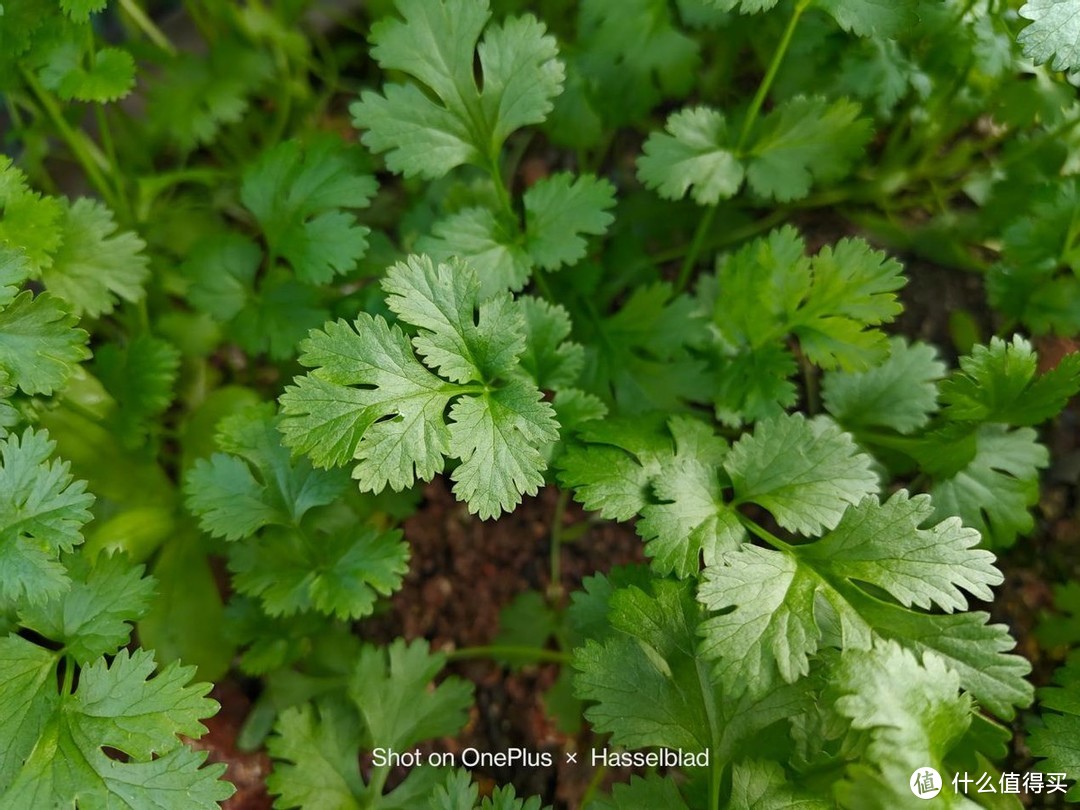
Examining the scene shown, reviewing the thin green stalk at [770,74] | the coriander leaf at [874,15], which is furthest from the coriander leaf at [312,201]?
the coriander leaf at [874,15]

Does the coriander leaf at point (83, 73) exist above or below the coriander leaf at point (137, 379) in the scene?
above

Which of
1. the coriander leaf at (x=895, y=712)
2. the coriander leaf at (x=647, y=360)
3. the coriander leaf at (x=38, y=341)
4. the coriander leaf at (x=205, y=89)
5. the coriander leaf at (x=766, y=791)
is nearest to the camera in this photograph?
the coriander leaf at (x=895, y=712)

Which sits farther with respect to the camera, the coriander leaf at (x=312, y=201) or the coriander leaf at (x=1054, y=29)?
the coriander leaf at (x=312, y=201)

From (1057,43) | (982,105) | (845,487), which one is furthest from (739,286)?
(982,105)

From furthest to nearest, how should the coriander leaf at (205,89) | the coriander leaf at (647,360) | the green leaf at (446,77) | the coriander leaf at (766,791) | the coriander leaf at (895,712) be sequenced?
the coriander leaf at (205,89) → the coriander leaf at (647,360) → the green leaf at (446,77) → the coriander leaf at (766,791) → the coriander leaf at (895,712)

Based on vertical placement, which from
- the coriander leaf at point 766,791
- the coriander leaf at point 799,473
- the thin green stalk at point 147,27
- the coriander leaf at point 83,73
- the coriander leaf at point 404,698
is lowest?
the coriander leaf at point 766,791

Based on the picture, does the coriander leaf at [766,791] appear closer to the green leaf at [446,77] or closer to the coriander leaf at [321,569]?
the coriander leaf at [321,569]

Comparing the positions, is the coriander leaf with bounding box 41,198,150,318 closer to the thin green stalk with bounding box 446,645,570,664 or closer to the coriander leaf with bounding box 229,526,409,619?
the coriander leaf with bounding box 229,526,409,619

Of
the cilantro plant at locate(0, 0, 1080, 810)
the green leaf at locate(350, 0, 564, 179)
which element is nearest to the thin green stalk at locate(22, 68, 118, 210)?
the cilantro plant at locate(0, 0, 1080, 810)
